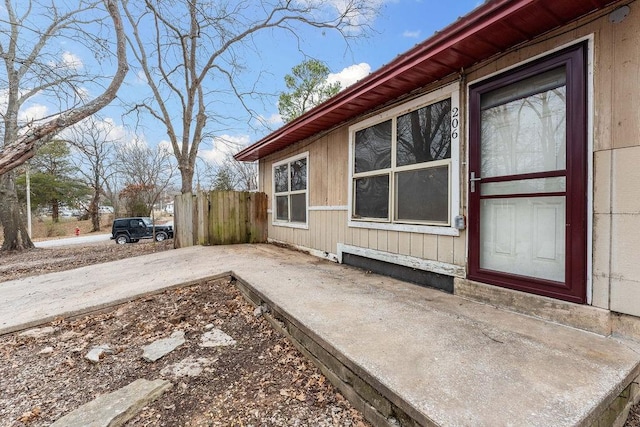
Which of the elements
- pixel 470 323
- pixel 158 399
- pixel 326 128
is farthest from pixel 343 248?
pixel 158 399

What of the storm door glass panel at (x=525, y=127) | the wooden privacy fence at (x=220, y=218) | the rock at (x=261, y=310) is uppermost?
the storm door glass panel at (x=525, y=127)

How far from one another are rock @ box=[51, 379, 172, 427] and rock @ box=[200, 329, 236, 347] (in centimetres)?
52

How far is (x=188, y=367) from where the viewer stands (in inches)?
87.8

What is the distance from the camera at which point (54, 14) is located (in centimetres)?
763

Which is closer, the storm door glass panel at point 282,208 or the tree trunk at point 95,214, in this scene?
the storm door glass panel at point 282,208

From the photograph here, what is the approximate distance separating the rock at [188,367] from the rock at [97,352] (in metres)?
0.67

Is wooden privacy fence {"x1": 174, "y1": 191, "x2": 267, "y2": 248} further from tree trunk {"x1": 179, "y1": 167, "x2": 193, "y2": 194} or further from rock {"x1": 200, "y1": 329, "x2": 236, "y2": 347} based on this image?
rock {"x1": 200, "y1": 329, "x2": 236, "y2": 347}

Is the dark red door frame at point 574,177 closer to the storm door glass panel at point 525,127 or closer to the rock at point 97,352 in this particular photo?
the storm door glass panel at point 525,127

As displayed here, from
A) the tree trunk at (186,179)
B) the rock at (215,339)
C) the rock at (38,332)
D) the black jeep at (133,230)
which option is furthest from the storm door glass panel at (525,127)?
the black jeep at (133,230)

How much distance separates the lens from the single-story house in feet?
6.44

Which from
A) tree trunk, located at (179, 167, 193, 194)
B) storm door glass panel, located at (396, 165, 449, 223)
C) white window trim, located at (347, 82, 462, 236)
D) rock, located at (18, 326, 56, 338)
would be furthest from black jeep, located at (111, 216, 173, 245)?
storm door glass panel, located at (396, 165, 449, 223)

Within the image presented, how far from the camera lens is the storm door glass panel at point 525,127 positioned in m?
2.24

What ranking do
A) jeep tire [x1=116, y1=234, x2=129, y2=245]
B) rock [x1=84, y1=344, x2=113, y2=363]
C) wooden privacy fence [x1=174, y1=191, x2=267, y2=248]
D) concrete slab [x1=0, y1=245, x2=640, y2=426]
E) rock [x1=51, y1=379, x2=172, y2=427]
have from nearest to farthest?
concrete slab [x1=0, y1=245, x2=640, y2=426] → rock [x1=51, y1=379, x2=172, y2=427] → rock [x1=84, y1=344, x2=113, y2=363] → wooden privacy fence [x1=174, y1=191, x2=267, y2=248] → jeep tire [x1=116, y1=234, x2=129, y2=245]

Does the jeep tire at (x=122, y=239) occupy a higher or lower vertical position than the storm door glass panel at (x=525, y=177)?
lower
